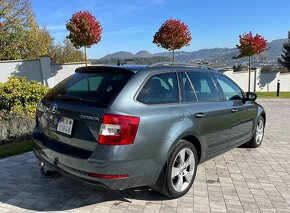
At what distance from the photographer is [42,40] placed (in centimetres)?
2411

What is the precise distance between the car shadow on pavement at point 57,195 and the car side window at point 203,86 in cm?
151

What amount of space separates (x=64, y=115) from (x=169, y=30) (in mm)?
16091

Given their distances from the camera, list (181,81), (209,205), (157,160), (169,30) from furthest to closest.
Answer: (169,30)
(181,81)
(209,205)
(157,160)

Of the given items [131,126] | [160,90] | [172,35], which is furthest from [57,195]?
[172,35]

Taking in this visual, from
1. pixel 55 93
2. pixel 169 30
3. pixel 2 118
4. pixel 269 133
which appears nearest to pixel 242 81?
pixel 169 30

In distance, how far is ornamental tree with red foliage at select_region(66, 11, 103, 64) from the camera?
1609 cm

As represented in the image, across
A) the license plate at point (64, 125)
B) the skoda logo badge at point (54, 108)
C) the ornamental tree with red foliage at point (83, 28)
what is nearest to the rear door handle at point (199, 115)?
the license plate at point (64, 125)

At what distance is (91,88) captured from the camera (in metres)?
3.47

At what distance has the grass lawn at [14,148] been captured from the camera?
5328mm

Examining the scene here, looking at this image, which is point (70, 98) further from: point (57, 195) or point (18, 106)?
point (18, 106)

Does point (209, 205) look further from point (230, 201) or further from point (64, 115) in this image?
point (64, 115)

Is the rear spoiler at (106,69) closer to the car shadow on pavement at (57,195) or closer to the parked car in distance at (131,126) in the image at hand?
the parked car in distance at (131,126)

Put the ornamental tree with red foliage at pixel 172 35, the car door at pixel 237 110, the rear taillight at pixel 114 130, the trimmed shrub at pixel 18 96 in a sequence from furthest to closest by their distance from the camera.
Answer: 1. the ornamental tree with red foliage at pixel 172 35
2. the trimmed shrub at pixel 18 96
3. the car door at pixel 237 110
4. the rear taillight at pixel 114 130

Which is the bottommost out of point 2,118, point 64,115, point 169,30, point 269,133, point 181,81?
point 269,133
